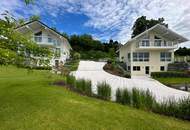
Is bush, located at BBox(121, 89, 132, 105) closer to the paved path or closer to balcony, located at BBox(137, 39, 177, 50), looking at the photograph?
the paved path

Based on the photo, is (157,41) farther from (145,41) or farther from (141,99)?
(141,99)

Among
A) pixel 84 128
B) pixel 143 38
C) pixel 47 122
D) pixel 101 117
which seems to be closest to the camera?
pixel 84 128

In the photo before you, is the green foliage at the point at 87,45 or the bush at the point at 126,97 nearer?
the bush at the point at 126,97

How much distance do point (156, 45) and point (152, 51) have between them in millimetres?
1466

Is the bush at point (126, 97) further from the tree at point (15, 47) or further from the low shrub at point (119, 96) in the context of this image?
the tree at point (15, 47)

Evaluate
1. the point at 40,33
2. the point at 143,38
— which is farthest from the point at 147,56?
the point at 40,33

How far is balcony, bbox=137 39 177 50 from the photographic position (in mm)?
35375

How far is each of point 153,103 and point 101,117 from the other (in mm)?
2828

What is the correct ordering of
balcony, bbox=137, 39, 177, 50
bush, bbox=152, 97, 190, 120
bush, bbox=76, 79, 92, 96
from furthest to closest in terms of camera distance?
1. balcony, bbox=137, 39, 177, 50
2. bush, bbox=76, 79, 92, 96
3. bush, bbox=152, 97, 190, 120

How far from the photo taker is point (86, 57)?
6844 cm

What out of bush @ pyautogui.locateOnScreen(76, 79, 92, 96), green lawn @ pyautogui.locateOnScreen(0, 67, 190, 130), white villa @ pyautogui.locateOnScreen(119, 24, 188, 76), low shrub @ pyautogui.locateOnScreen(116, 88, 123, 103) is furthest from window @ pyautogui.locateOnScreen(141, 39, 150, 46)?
green lawn @ pyautogui.locateOnScreen(0, 67, 190, 130)

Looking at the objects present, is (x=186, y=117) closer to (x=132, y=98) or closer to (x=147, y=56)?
(x=132, y=98)

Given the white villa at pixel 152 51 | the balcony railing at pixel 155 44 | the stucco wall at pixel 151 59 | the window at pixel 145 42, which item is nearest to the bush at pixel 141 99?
the white villa at pixel 152 51

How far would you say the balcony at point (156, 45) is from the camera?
35375 millimetres
